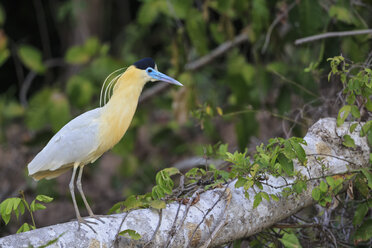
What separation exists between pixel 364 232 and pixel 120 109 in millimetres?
1348

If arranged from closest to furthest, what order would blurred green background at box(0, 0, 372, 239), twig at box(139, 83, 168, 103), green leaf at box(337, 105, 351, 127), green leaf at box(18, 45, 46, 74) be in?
green leaf at box(337, 105, 351, 127)
blurred green background at box(0, 0, 372, 239)
green leaf at box(18, 45, 46, 74)
twig at box(139, 83, 168, 103)

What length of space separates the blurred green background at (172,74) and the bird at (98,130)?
60cm

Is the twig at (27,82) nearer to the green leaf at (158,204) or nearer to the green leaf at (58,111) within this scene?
→ the green leaf at (58,111)

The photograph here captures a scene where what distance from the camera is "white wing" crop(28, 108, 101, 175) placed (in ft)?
9.10

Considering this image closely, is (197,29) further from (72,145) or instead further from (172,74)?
(72,145)

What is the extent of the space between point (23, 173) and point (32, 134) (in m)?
0.44

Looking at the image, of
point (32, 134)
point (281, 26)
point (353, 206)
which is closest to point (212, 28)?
point (281, 26)

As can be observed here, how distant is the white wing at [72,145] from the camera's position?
277cm

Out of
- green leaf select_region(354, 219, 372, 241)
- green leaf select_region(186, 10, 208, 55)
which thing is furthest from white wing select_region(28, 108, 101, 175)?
green leaf select_region(186, 10, 208, 55)

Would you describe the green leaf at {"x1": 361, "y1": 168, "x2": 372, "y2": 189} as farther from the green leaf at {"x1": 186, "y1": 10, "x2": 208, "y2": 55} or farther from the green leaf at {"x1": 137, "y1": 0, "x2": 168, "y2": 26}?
the green leaf at {"x1": 137, "y1": 0, "x2": 168, "y2": 26}

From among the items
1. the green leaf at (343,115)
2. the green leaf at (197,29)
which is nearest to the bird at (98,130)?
the green leaf at (343,115)

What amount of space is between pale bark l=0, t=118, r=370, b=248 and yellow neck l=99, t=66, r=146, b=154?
45 centimetres

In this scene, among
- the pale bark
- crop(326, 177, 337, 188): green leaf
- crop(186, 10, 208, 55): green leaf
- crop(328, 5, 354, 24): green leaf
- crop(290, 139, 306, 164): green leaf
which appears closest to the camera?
the pale bark

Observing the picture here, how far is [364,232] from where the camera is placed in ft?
9.27
